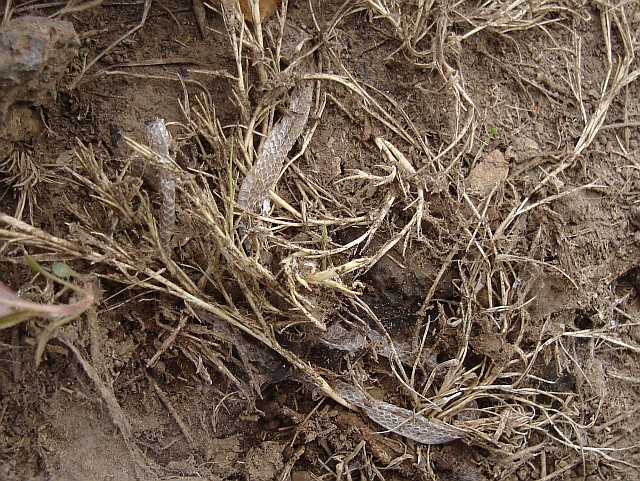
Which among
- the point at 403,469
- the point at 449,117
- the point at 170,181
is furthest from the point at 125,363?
the point at 449,117

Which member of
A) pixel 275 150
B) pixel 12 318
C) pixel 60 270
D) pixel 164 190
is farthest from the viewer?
pixel 275 150

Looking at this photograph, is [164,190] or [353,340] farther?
[353,340]

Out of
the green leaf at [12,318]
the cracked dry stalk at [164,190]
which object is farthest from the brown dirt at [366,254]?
the green leaf at [12,318]

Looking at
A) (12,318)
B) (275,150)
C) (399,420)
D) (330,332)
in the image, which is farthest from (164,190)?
(399,420)

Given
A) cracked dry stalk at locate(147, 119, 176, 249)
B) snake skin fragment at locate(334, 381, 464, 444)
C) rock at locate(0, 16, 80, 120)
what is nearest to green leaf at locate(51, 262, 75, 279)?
cracked dry stalk at locate(147, 119, 176, 249)

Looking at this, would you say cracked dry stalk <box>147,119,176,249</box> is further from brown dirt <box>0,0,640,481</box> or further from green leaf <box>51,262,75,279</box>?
green leaf <box>51,262,75,279</box>

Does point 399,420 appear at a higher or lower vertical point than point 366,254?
lower

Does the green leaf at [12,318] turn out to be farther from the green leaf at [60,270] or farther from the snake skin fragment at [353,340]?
the snake skin fragment at [353,340]

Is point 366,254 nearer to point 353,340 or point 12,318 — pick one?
point 353,340
